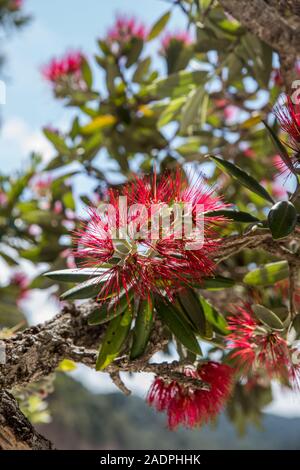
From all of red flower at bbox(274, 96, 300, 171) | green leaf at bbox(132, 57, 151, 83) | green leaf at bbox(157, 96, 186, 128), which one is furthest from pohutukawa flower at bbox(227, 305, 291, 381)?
green leaf at bbox(132, 57, 151, 83)

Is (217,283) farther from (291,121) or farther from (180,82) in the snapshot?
(180,82)

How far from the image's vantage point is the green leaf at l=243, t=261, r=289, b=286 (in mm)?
1264

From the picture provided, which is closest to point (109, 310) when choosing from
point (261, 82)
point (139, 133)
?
point (261, 82)

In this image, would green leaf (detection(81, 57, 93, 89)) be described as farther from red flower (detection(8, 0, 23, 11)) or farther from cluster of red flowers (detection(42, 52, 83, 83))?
red flower (detection(8, 0, 23, 11))

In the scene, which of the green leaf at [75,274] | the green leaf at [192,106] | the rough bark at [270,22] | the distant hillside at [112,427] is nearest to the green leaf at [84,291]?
the green leaf at [75,274]

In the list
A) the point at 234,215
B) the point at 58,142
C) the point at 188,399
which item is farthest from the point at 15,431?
the point at 58,142

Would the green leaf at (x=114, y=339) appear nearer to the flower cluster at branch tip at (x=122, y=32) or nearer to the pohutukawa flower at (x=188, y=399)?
the pohutukawa flower at (x=188, y=399)

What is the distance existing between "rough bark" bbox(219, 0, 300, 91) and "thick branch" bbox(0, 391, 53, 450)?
0.83m

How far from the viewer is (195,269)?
3.32 feet

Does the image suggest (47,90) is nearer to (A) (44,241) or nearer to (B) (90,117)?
(B) (90,117)

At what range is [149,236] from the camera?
960mm
